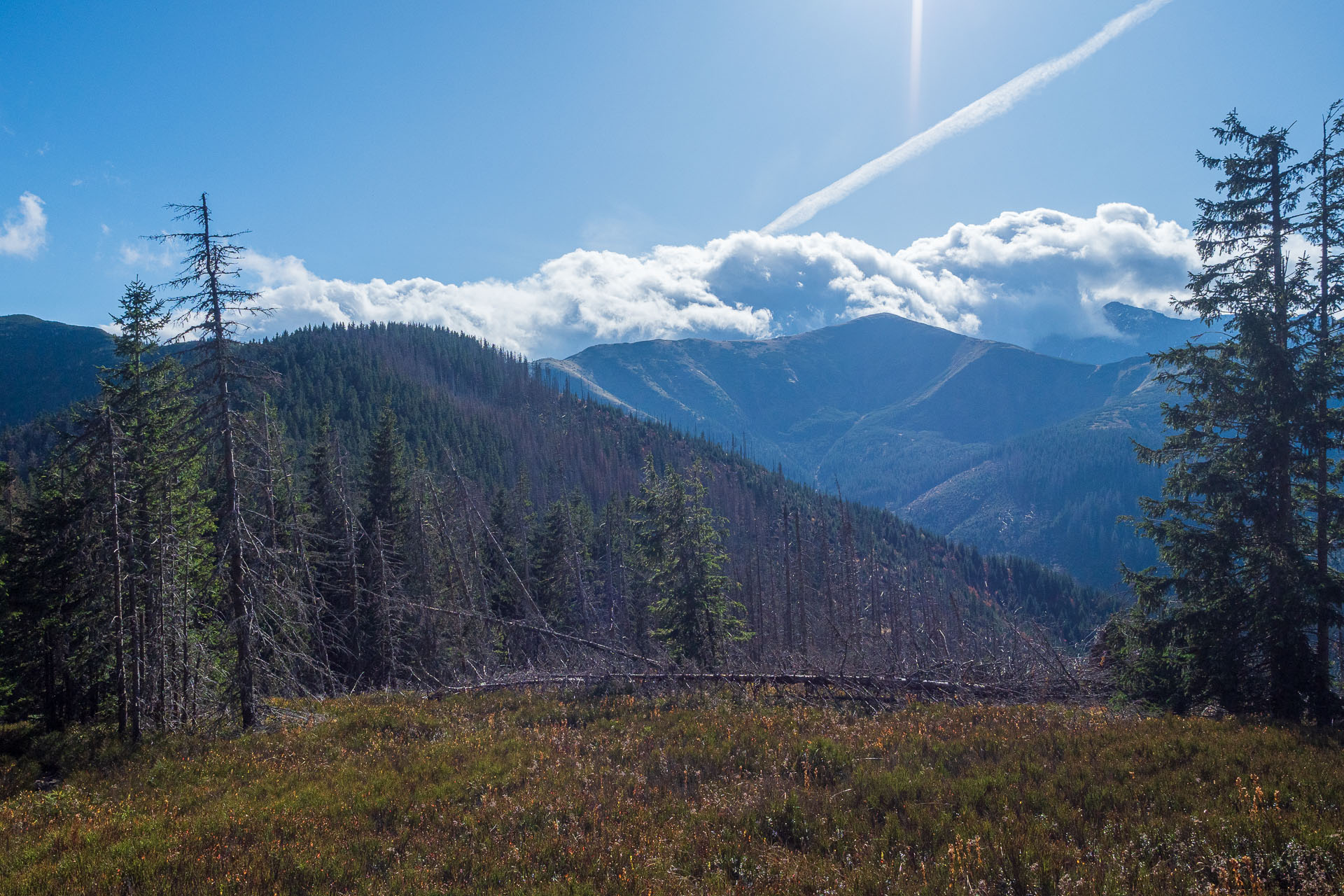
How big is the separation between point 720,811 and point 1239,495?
12970 mm

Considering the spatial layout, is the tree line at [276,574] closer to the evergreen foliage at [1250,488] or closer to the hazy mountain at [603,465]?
the evergreen foliage at [1250,488]

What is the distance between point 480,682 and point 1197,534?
1841 centimetres

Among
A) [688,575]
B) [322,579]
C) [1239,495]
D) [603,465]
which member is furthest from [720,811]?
[603,465]

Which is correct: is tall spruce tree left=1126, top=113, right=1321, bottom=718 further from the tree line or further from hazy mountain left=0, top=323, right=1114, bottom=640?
hazy mountain left=0, top=323, right=1114, bottom=640

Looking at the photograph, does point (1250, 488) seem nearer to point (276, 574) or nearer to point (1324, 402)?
point (1324, 402)

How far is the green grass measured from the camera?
22.5 feet

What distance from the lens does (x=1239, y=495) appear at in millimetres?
13375

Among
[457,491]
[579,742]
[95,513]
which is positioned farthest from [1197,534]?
[457,491]

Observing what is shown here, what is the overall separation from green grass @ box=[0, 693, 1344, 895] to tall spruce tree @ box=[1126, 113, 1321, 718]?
2404mm

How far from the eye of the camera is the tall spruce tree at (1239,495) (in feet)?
40.9

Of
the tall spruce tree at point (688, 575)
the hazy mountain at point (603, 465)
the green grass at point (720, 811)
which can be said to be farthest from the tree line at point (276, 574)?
the hazy mountain at point (603, 465)

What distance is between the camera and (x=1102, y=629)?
804 inches

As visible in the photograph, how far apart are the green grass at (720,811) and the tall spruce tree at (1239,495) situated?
240cm

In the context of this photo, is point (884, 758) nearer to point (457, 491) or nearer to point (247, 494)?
point (247, 494)
